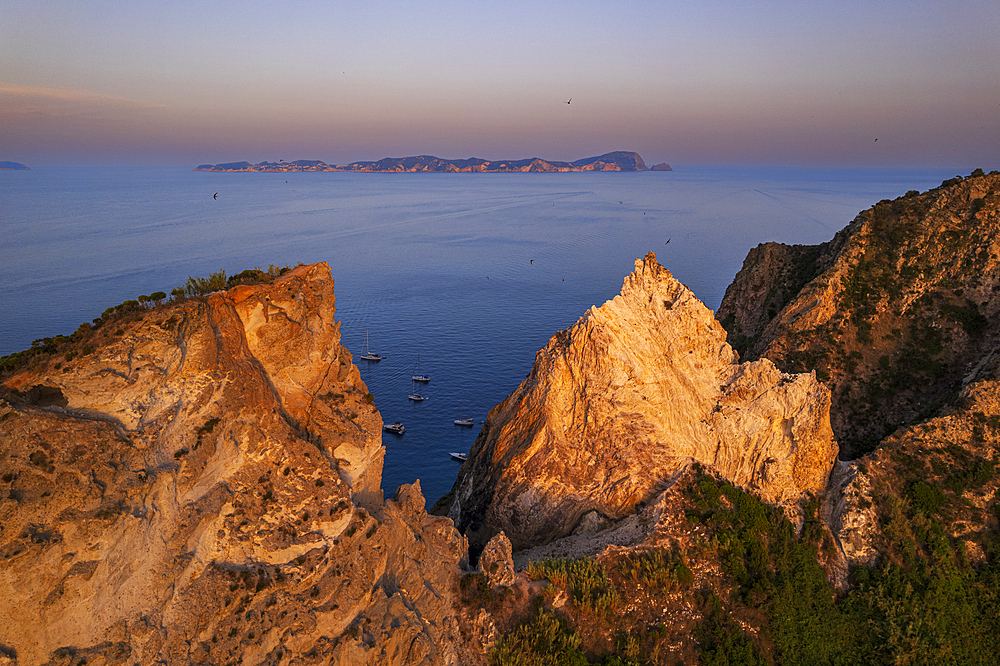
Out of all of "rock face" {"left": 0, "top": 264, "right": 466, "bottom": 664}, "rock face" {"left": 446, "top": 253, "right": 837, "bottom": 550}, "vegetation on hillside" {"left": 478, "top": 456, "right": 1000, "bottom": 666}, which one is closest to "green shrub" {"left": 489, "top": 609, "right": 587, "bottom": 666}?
"vegetation on hillside" {"left": 478, "top": 456, "right": 1000, "bottom": 666}

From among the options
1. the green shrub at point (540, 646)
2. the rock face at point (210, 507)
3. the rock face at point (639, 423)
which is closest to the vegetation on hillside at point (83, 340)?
the rock face at point (210, 507)

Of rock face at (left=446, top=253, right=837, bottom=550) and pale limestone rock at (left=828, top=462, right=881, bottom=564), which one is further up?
rock face at (left=446, top=253, right=837, bottom=550)

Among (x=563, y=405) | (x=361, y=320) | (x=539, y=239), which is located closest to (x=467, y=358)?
(x=361, y=320)

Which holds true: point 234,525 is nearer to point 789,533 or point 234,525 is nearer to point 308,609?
point 308,609

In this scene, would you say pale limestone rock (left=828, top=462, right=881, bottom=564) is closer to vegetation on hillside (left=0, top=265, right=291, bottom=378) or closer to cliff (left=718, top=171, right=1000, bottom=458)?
cliff (left=718, top=171, right=1000, bottom=458)

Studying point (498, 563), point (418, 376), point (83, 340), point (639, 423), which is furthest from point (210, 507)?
point (418, 376)

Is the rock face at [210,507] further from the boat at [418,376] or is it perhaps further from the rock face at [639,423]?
the boat at [418,376]
